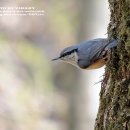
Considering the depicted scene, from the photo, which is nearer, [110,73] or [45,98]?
[110,73]

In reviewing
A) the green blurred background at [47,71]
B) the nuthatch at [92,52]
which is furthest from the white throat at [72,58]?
the green blurred background at [47,71]

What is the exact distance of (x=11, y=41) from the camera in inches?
374

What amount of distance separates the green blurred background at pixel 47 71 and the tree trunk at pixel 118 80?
3197mm

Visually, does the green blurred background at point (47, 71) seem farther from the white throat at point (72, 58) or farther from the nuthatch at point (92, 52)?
the nuthatch at point (92, 52)

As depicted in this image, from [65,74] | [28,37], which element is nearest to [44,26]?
[28,37]

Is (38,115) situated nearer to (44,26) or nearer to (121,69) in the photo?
(44,26)

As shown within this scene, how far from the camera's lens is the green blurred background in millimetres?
7719

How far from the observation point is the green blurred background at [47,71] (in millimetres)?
7719

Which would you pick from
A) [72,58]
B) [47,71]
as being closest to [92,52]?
[72,58]

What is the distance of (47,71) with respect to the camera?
33.3ft

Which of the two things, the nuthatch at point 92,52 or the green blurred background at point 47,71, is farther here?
the green blurred background at point 47,71

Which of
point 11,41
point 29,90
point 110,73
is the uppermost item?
point 11,41

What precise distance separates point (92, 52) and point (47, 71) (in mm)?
6382

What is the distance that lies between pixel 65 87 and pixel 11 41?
145 centimetres
